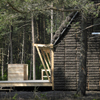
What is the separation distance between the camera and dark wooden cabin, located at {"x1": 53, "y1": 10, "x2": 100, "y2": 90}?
13.0m

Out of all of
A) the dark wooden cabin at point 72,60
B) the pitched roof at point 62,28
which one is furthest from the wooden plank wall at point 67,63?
the pitched roof at point 62,28

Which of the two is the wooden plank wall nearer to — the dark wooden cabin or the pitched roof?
the dark wooden cabin

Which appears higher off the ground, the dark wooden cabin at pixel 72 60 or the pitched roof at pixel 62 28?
the pitched roof at pixel 62 28

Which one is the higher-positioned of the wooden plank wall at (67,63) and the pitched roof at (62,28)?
the pitched roof at (62,28)

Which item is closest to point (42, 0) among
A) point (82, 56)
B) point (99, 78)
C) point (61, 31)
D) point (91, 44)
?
point (82, 56)

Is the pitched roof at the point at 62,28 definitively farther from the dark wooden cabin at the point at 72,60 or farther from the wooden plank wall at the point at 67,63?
the wooden plank wall at the point at 67,63

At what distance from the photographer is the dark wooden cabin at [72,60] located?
13.0m

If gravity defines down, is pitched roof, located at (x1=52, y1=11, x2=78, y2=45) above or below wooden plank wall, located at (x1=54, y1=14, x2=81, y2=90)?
above

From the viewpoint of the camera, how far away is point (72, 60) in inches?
515

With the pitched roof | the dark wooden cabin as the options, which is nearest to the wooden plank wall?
the dark wooden cabin

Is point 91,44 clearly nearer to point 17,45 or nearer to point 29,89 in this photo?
point 29,89

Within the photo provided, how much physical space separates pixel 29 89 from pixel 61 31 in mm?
4137

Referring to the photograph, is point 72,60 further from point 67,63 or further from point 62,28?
point 62,28

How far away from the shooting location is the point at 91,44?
13.1m
